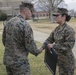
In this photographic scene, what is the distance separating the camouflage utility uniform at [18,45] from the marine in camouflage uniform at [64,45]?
0.69 m

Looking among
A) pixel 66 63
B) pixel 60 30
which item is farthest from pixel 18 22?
pixel 66 63

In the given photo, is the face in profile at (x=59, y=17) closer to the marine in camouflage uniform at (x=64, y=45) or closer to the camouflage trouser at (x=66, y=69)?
the marine in camouflage uniform at (x=64, y=45)

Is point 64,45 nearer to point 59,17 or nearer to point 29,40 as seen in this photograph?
point 59,17

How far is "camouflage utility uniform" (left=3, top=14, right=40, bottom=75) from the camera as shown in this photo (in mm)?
4406

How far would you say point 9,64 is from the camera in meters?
4.51

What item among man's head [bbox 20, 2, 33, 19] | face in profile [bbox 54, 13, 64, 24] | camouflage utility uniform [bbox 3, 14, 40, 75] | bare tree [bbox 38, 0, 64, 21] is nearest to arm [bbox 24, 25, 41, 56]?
camouflage utility uniform [bbox 3, 14, 40, 75]

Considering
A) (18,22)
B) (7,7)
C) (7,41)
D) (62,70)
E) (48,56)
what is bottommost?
(7,7)

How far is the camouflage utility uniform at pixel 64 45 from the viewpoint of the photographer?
504cm

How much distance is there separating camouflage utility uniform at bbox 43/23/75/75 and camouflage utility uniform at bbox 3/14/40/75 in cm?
69

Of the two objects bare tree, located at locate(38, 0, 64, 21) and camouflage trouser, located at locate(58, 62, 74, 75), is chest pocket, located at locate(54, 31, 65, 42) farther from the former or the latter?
bare tree, located at locate(38, 0, 64, 21)

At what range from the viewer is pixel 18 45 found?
447 cm

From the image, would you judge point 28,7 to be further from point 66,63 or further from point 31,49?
point 66,63

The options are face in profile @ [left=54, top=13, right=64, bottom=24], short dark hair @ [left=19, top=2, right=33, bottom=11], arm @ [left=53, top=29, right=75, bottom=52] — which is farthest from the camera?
face in profile @ [left=54, top=13, right=64, bottom=24]

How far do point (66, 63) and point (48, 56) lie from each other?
415 mm
